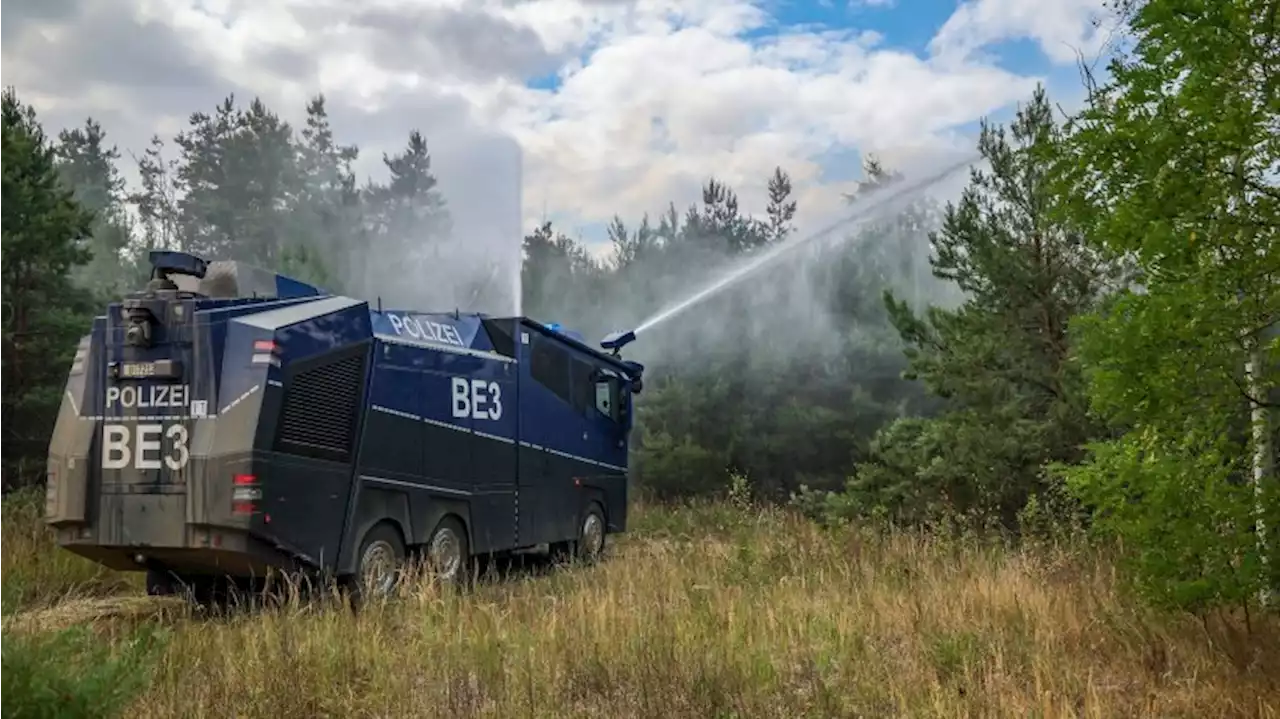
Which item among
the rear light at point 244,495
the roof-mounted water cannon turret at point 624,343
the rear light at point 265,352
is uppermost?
the roof-mounted water cannon turret at point 624,343

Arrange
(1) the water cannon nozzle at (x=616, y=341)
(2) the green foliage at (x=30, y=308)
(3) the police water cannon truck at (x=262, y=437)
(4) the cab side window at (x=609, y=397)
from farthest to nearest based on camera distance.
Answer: (2) the green foliage at (x=30, y=308)
(1) the water cannon nozzle at (x=616, y=341)
(4) the cab side window at (x=609, y=397)
(3) the police water cannon truck at (x=262, y=437)

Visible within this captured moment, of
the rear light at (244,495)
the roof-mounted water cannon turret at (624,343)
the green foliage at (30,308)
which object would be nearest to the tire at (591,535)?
the roof-mounted water cannon turret at (624,343)

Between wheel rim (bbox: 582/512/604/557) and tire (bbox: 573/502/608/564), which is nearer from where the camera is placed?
tire (bbox: 573/502/608/564)

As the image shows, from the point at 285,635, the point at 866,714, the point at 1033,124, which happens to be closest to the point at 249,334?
the point at 285,635

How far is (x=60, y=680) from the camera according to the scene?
3533 mm

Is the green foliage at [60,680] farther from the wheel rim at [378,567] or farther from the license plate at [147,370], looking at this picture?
the wheel rim at [378,567]

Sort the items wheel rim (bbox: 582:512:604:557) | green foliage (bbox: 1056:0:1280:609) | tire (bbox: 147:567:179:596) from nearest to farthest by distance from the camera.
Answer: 1. green foliage (bbox: 1056:0:1280:609)
2. tire (bbox: 147:567:179:596)
3. wheel rim (bbox: 582:512:604:557)

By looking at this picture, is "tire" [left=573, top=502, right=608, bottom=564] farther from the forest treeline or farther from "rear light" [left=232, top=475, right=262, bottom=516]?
"rear light" [left=232, top=475, right=262, bottom=516]

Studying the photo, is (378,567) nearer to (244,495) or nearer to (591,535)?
(244,495)

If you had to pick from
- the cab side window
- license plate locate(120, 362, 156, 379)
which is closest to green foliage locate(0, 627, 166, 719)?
license plate locate(120, 362, 156, 379)

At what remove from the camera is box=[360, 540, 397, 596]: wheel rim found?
29.3 feet

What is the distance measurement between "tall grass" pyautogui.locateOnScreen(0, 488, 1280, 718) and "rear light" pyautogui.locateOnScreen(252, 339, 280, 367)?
6.39ft

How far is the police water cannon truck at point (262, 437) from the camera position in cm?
798

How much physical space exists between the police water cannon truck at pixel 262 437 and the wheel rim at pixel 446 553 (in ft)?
0.06
